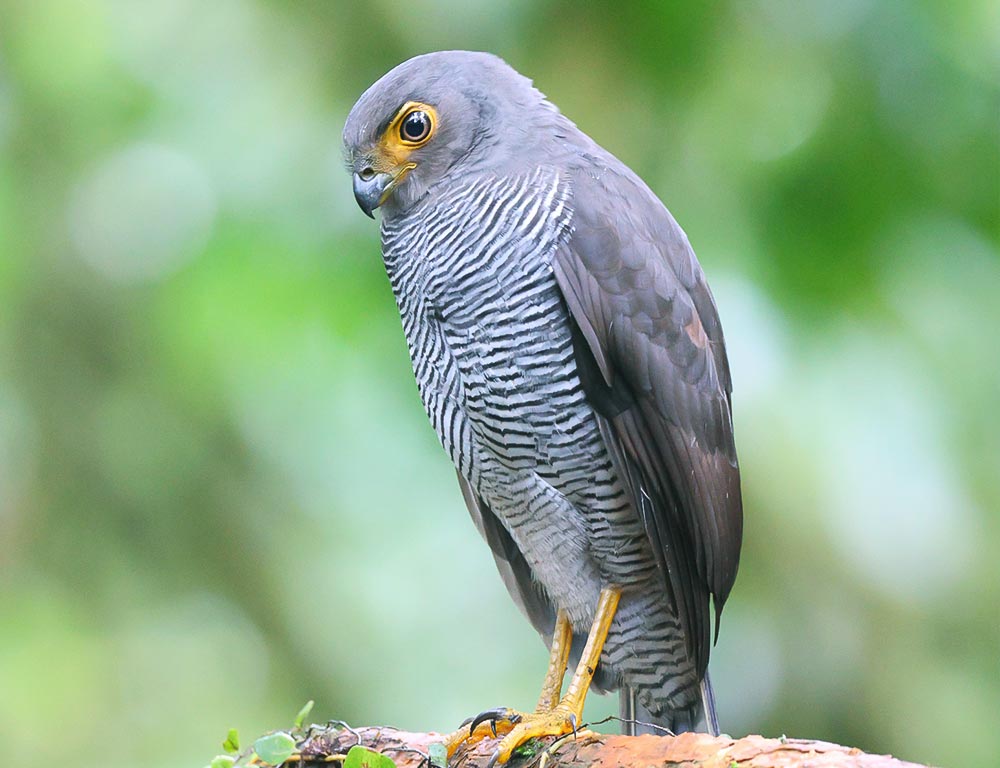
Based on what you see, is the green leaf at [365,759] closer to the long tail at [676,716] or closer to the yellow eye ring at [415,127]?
the long tail at [676,716]

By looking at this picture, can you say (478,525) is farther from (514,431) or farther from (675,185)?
(675,185)

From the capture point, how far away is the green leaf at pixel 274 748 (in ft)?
8.16

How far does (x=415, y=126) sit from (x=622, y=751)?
5.67 feet

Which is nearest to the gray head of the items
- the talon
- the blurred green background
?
the talon

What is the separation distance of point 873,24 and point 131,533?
4.21 m

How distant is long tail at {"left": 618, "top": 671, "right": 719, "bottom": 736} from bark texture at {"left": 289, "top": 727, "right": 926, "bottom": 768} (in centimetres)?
67

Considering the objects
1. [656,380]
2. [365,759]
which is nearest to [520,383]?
[656,380]

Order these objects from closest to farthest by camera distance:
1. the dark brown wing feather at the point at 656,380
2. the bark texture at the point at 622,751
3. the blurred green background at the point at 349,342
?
the bark texture at the point at 622,751, the dark brown wing feather at the point at 656,380, the blurred green background at the point at 349,342

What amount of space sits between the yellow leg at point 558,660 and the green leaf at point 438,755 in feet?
1.61

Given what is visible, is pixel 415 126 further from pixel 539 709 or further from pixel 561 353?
pixel 539 709

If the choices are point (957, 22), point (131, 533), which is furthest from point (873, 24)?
point (131, 533)

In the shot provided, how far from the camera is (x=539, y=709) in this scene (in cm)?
301

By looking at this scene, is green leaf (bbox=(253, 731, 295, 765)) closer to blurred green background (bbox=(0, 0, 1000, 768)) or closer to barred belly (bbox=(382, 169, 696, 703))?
barred belly (bbox=(382, 169, 696, 703))

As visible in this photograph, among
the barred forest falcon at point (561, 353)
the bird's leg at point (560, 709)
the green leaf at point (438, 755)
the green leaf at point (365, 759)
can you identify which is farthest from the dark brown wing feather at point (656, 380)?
the green leaf at point (365, 759)
